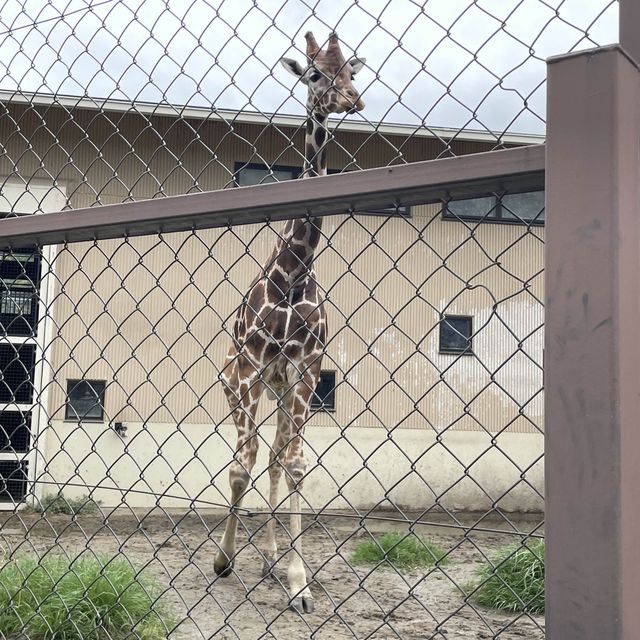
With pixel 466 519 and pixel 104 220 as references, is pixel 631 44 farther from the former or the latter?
pixel 466 519

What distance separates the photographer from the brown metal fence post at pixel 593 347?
1327 millimetres

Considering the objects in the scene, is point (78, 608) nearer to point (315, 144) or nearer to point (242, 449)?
point (242, 449)

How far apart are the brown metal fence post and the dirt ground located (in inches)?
59.0

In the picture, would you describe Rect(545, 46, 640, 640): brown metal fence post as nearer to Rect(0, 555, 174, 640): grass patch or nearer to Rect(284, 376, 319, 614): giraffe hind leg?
A: Rect(0, 555, 174, 640): grass patch

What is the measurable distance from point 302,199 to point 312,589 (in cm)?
382

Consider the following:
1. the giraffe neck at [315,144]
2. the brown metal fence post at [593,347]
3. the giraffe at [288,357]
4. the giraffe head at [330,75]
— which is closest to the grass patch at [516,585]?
the giraffe at [288,357]

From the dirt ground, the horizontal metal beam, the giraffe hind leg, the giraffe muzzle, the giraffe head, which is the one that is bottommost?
the dirt ground

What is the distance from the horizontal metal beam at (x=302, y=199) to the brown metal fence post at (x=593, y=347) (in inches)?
5.6

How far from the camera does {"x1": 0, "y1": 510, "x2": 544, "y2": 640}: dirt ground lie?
12.9 ft

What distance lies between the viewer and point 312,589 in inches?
202

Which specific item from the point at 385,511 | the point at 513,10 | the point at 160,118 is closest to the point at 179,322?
the point at 160,118

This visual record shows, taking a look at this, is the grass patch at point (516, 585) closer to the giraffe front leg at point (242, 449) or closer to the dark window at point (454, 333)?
the giraffe front leg at point (242, 449)

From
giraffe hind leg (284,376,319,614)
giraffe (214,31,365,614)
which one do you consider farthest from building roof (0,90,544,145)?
giraffe hind leg (284,376,319,614)

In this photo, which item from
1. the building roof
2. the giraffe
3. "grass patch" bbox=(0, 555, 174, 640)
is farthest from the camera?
the giraffe
